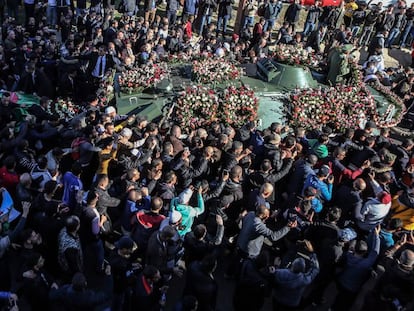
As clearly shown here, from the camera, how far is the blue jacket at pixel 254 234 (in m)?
7.22

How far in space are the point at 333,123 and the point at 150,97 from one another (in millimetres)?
4615

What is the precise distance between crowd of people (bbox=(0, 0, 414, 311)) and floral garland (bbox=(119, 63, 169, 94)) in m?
0.76

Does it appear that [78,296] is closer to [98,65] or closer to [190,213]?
[190,213]

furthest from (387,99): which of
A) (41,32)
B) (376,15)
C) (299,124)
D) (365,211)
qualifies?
(41,32)

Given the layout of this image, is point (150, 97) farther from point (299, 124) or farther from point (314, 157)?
point (314, 157)

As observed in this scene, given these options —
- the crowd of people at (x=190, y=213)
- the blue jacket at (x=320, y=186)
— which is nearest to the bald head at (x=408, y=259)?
the crowd of people at (x=190, y=213)

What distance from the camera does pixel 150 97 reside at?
38.2ft

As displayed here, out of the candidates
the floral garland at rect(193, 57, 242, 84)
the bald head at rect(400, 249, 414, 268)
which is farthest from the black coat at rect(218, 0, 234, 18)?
the bald head at rect(400, 249, 414, 268)

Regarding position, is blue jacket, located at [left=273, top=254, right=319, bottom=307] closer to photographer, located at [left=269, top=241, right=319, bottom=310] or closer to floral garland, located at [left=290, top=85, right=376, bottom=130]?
photographer, located at [left=269, top=241, right=319, bottom=310]

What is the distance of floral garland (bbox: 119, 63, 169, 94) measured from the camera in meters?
11.8

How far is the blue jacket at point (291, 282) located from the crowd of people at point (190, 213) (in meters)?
0.02

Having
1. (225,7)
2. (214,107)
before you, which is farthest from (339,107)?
(225,7)

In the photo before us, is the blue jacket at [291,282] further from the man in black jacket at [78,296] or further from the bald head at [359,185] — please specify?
the man in black jacket at [78,296]

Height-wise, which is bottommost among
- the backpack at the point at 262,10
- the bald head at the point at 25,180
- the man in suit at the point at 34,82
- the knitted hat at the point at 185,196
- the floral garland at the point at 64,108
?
the floral garland at the point at 64,108
